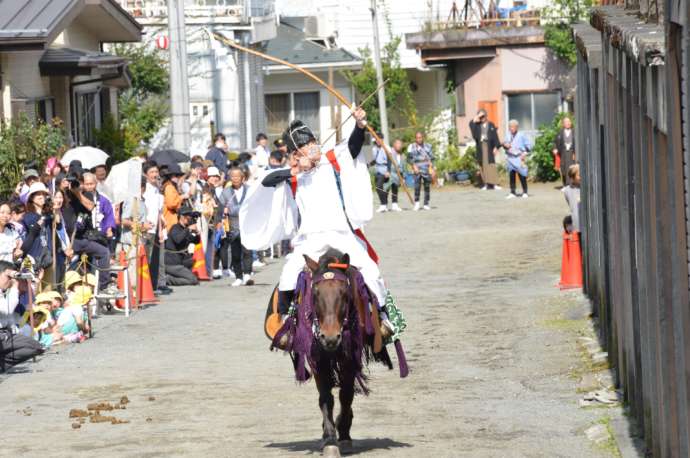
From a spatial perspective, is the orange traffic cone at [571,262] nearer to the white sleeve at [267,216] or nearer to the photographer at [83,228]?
the photographer at [83,228]

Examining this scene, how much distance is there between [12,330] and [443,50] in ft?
92.0

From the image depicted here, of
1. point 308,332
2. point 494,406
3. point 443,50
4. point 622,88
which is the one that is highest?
point 443,50

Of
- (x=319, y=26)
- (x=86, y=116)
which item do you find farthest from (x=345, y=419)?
(x=319, y=26)

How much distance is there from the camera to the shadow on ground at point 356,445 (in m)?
10.3

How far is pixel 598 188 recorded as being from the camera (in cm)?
1493

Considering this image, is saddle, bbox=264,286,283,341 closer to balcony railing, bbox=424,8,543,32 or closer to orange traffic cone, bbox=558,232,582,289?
orange traffic cone, bbox=558,232,582,289

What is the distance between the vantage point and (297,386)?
532 inches

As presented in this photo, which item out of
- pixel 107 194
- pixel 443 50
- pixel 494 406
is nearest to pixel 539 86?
pixel 443 50

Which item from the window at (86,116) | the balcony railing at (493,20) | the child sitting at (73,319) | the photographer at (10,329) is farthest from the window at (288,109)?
the photographer at (10,329)

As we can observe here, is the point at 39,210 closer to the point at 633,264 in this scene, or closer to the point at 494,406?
the point at 494,406

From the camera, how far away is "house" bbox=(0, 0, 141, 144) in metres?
22.1

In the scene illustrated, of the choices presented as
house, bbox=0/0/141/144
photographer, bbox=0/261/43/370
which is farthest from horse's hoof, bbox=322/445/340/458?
house, bbox=0/0/141/144

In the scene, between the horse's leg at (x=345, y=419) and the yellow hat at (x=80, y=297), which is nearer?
the horse's leg at (x=345, y=419)

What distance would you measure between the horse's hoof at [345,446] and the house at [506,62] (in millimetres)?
30977
